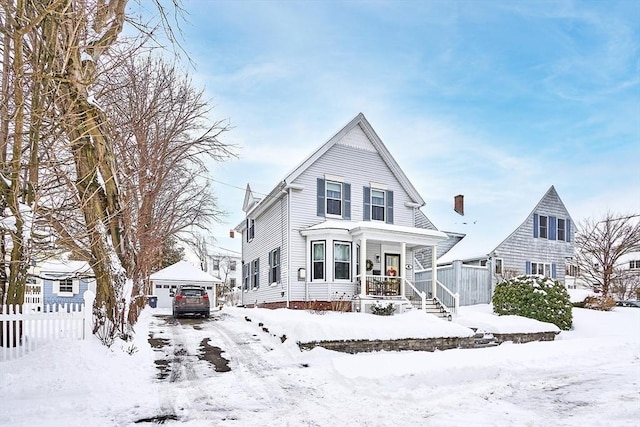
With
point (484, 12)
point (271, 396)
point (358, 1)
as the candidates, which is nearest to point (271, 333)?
point (271, 396)

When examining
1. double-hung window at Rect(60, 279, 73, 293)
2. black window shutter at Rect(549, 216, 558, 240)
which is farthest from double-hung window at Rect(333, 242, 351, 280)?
double-hung window at Rect(60, 279, 73, 293)

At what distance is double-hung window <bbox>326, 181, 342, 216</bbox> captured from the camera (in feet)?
64.1

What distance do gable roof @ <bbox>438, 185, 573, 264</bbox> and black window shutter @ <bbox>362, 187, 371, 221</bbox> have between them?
7.81 m

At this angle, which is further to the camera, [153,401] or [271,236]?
[271,236]

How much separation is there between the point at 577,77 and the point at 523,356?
42.3 ft

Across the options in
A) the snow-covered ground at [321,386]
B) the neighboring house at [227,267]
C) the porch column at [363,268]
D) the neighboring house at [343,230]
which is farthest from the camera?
the neighboring house at [227,267]

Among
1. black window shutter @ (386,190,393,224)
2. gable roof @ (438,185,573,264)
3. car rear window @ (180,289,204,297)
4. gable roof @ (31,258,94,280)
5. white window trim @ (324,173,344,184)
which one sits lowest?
car rear window @ (180,289,204,297)

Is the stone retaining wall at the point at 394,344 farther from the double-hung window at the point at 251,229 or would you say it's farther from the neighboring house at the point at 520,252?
the double-hung window at the point at 251,229

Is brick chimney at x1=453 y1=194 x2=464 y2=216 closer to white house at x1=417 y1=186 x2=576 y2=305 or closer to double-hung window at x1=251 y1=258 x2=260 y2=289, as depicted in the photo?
white house at x1=417 y1=186 x2=576 y2=305

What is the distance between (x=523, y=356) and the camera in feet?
37.4

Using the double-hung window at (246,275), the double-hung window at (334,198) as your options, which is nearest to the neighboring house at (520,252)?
the double-hung window at (334,198)

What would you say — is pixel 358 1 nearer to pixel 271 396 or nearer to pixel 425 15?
pixel 425 15

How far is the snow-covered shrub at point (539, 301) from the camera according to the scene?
1709 cm

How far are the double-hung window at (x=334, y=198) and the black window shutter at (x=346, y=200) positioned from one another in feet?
0.50
